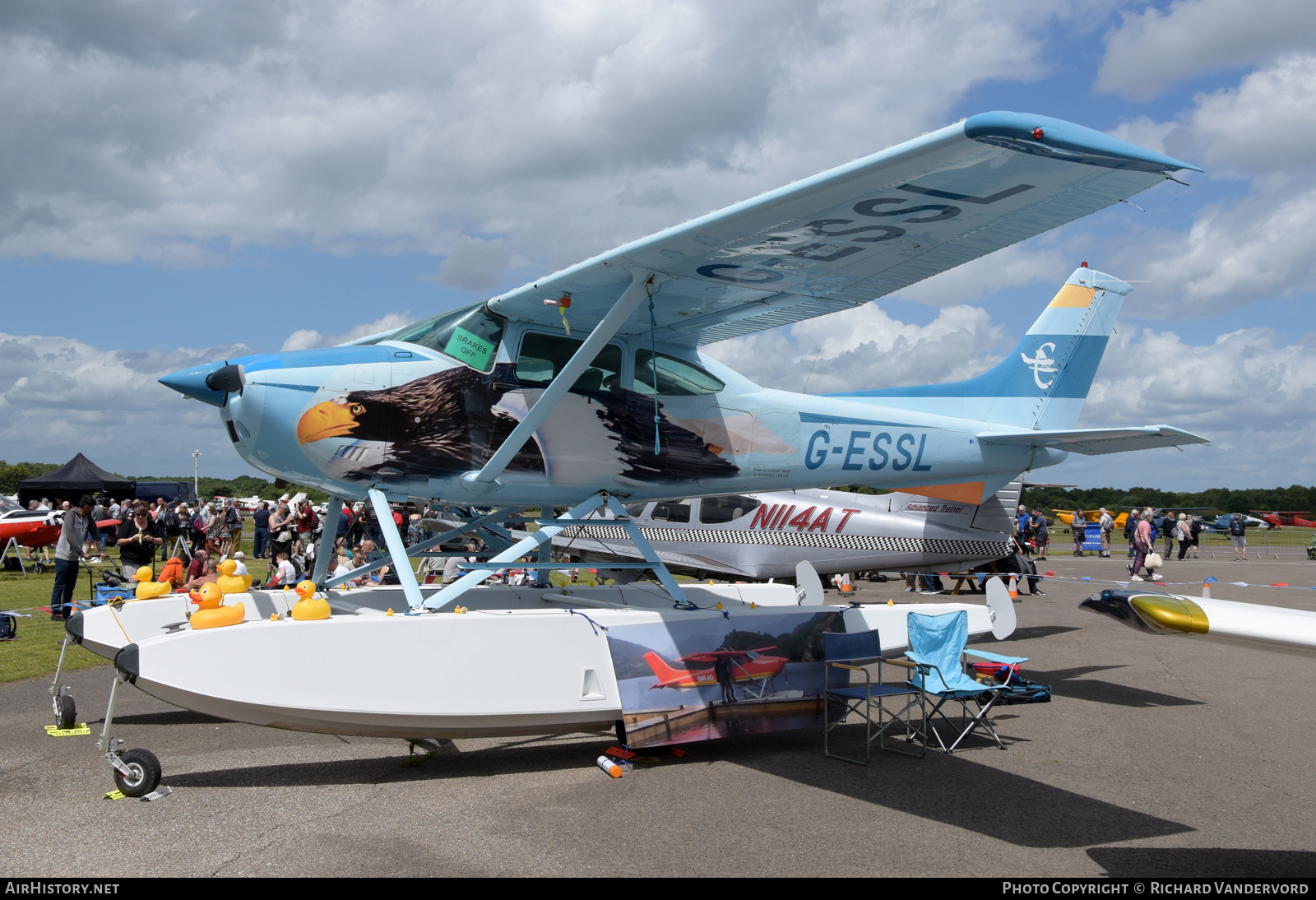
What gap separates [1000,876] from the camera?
3.70 meters

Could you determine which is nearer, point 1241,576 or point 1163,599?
point 1163,599

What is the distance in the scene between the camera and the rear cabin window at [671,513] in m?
15.2

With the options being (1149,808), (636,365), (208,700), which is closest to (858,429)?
(636,365)

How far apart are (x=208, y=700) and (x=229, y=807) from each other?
0.58 metres

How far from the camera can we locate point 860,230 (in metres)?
5.17

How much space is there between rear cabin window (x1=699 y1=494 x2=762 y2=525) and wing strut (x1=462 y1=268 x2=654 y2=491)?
8.92m

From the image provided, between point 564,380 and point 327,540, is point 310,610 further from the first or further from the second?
point 564,380

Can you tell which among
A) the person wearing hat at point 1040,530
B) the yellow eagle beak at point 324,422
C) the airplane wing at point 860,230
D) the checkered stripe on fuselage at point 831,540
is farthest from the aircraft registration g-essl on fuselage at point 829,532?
the person wearing hat at point 1040,530

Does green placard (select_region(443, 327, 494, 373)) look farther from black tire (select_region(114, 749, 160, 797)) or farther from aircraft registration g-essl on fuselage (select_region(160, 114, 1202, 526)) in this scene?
black tire (select_region(114, 749, 160, 797))

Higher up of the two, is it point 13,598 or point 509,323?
point 509,323

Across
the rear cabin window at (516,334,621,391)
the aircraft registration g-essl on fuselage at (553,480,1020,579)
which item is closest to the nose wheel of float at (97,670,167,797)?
the rear cabin window at (516,334,621,391)

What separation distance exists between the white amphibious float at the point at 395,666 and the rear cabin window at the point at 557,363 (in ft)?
5.69

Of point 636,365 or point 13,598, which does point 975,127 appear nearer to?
point 636,365

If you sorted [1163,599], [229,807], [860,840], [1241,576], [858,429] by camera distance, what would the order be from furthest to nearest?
[1241,576] → [858,429] → [229,807] → [860,840] → [1163,599]
